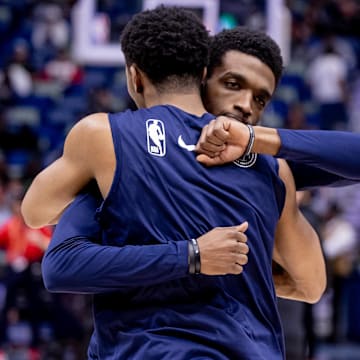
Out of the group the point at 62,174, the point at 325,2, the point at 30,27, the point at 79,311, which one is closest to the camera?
the point at 62,174

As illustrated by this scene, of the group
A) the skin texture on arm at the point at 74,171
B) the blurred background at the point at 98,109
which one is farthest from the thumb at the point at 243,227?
the blurred background at the point at 98,109

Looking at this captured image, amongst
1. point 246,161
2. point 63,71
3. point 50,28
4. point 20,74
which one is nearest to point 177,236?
point 246,161

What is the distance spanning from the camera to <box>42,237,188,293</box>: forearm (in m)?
2.41

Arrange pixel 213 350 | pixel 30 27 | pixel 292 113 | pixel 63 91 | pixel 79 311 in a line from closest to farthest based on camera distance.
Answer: pixel 213 350 → pixel 79 311 → pixel 292 113 → pixel 63 91 → pixel 30 27

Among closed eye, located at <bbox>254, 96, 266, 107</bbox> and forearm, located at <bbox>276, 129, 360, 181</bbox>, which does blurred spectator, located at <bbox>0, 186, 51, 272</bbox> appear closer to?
closed eye, located at <bbox>254, 96, 266, 107</bbox>

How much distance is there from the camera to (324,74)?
12977 millimetres

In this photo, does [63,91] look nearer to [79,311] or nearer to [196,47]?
[79,311]

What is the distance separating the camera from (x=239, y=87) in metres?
2.82

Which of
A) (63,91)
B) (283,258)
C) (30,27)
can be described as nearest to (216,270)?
(283,258)

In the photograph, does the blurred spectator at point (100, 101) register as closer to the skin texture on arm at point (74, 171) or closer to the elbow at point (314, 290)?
the elbow at point (314, 290)

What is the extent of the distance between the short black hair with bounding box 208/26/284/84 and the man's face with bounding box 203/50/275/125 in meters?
0.02

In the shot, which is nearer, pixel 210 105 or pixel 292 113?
pixel 210 105

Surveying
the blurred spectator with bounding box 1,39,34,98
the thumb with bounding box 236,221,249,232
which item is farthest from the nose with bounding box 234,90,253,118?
the blurred spectator with bounding box 1,39,34,98

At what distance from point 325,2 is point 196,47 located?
42.5ft
